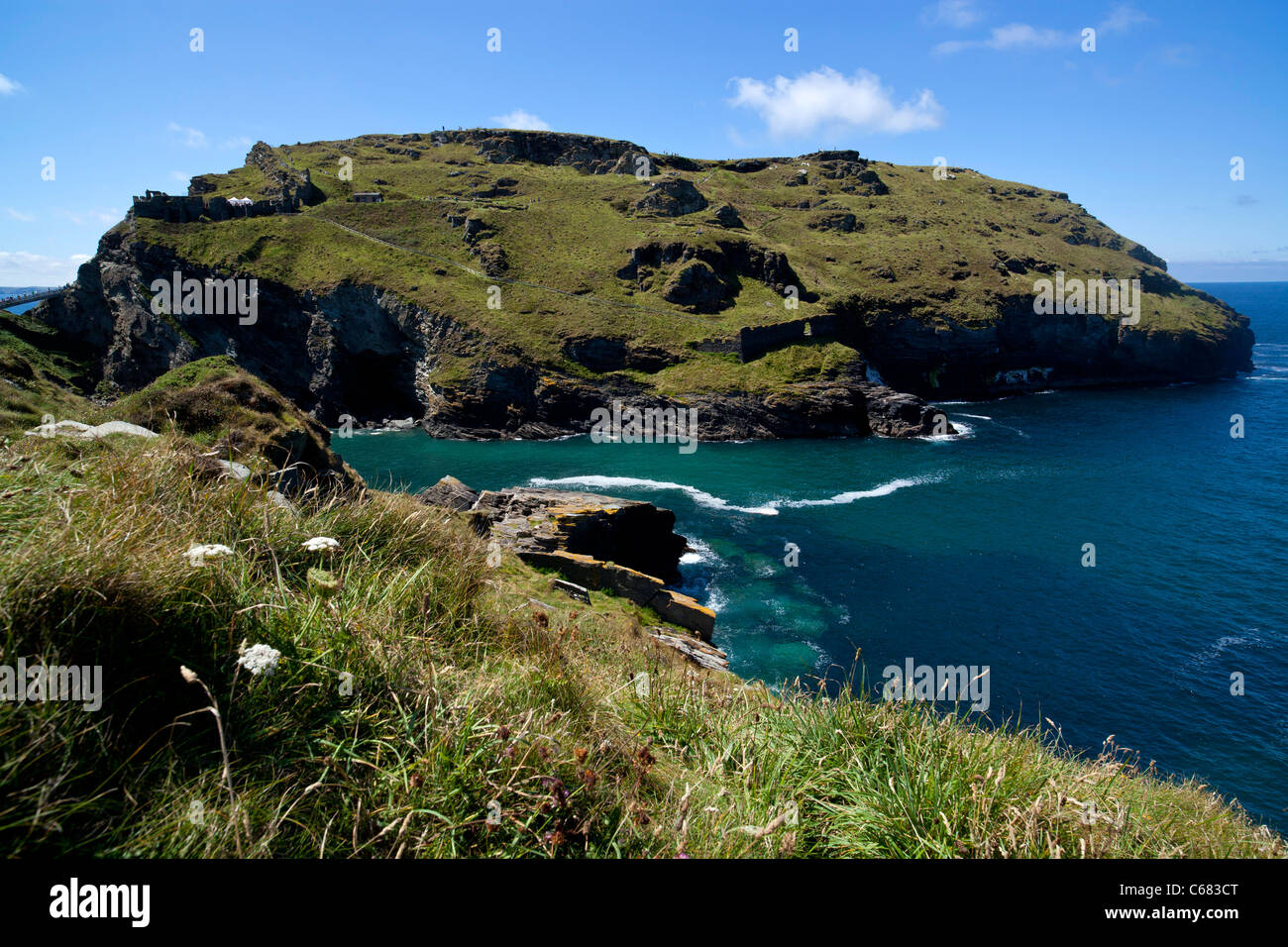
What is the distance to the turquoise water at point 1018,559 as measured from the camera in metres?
22.6

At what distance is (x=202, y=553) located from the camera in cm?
434

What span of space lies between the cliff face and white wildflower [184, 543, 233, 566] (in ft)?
200

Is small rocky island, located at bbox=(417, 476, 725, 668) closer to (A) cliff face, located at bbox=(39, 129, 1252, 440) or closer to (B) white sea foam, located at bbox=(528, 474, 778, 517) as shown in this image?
(B) white sea foam, located at bbox=(528, 474, 778, 517)

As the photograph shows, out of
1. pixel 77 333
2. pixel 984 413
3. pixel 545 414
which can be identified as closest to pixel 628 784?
pixel 545 414

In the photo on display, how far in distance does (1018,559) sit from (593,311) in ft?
182

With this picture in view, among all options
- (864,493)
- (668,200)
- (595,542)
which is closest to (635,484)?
(864,493)

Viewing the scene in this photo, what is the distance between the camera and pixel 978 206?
12812 cm

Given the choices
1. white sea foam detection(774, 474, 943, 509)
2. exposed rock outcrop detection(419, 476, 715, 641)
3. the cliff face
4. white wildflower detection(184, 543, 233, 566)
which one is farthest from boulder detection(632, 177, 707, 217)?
white wildflower detection(184, 543, 233, 566)

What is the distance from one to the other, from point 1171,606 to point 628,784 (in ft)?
116

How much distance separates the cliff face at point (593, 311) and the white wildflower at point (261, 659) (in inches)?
2421

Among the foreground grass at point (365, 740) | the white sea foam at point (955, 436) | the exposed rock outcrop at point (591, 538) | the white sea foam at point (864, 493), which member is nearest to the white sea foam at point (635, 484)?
the white sea foam at point (864, 493)

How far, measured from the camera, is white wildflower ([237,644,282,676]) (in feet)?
12.1
